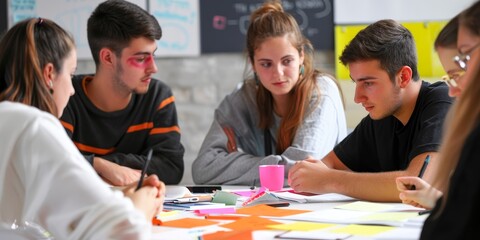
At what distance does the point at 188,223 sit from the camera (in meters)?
1.75

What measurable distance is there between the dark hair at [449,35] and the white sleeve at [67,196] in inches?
27.5

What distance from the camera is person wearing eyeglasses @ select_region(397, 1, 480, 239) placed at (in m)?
1.08

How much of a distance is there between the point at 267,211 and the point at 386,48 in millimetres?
718

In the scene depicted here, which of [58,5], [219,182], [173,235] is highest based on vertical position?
[58,5]

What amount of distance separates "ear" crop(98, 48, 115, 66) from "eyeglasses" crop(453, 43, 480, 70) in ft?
5.99

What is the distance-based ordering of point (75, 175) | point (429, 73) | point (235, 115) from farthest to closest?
point (429, 73) < point (235, 115) < point (75, 175)

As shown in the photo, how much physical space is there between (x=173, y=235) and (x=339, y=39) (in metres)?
2.69

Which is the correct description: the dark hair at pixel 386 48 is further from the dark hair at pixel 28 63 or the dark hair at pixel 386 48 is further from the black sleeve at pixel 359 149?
the dark hair at pixel 28 63

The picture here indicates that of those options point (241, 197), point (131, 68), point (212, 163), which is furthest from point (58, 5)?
point (241, 197)

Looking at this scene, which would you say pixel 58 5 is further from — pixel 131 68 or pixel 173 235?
pixel 173 235

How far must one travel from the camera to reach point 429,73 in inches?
156

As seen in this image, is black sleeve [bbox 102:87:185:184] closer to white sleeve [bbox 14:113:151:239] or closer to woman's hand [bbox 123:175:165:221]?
woman's hand [bbox 123:175:165:221]

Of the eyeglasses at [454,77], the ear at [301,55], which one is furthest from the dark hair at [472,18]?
the ear at [301,55]

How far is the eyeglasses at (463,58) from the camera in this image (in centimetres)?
133
